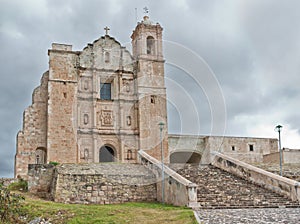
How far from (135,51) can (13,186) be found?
15.3m

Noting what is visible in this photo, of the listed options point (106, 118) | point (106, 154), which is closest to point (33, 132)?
point (106, 118)

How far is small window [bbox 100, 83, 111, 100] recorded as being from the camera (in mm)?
30500

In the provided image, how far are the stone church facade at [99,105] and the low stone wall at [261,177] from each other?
903cm

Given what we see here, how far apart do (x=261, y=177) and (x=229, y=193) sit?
217 cm

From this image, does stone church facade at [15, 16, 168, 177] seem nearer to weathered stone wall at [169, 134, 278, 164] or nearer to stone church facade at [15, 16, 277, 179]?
stone church facade at [15, 16, 277, 179]

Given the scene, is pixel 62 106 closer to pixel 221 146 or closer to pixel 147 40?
pixel 147 40

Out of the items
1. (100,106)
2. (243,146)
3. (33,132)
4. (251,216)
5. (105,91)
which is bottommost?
(251,216)

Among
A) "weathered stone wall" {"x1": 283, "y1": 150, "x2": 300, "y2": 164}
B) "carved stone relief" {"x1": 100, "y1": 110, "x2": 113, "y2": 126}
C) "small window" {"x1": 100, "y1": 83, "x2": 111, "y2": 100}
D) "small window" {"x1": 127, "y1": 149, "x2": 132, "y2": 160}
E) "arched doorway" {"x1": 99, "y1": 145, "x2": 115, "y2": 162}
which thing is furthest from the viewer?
"weathered stone wall" {"x1": 283, "y1": 150, "x2": 300, "y2": 164}

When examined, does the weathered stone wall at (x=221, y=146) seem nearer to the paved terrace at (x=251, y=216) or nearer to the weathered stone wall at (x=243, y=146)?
the weathered stone wall at (x=243, y=146)

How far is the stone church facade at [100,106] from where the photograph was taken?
92.0ft

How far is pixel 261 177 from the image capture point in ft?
59.0

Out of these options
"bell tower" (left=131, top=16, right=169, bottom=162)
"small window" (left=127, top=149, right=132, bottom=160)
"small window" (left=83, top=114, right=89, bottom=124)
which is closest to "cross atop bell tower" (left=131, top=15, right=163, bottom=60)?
"bell tower" (left=131, top=16, right=169, bottom=162)

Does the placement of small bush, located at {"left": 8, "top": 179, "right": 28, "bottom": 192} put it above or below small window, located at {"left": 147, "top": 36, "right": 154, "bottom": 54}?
below

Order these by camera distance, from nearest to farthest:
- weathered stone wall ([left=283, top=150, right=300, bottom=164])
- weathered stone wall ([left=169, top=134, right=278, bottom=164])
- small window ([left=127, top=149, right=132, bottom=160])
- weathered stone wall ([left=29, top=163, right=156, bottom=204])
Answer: weathered stone wall ([left=29, top=163, right=156, bottom=204]) < small window ([left=127, top=149, right=132, bottom=160]) < weathered stone wall ([left=283, top=150, right=300, bottom=164]) < weathered stone wall ([left=169, top=134, right=278, bottom=164])
